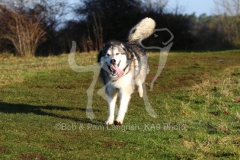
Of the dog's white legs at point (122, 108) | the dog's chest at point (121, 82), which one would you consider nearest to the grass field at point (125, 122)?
the dog's white legs at point (122, 108)

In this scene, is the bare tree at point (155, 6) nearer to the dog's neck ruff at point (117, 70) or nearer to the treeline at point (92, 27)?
the treeline at point (92, 27)

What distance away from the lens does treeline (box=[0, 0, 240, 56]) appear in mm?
24828

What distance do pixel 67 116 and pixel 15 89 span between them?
440 cm

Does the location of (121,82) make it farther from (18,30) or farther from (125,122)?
(18,30)

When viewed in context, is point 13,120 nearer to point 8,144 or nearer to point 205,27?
point 8,144

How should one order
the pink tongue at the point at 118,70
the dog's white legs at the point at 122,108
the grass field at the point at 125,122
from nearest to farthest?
1. the grass field at the point at 125,122
2. the dog's white legs at the point at 122,108
3. the pink tongue at the point at 118,70

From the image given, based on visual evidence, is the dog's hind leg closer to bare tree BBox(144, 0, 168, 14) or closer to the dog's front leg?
the dog's front leg

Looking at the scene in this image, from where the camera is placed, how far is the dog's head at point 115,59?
25.4 ft

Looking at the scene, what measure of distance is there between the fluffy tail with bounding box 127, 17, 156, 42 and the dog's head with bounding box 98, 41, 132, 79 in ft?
7.34

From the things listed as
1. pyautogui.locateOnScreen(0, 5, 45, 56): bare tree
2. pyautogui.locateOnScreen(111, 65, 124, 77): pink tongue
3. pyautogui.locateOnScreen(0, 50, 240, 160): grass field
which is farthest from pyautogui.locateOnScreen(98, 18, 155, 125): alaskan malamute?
pyautogui.locateOnScreen(0, 5, 45, 56): bare tree

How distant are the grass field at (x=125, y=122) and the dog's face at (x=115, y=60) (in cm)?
90

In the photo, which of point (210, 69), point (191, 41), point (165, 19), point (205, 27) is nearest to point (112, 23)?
point (165, 19)

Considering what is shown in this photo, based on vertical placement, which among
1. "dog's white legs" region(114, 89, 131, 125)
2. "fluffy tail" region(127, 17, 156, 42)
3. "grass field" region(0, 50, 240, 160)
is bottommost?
"grass field" region(0, 50, 240, 160)

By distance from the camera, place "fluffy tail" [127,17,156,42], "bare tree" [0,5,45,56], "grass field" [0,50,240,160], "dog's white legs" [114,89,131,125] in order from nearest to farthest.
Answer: "grass field" [0,50,240,160] < "dog's white legs" [114,89,131,125] < "fluffy tail" [127,17,156,42] < "bare tree" [0,5,45,56]
